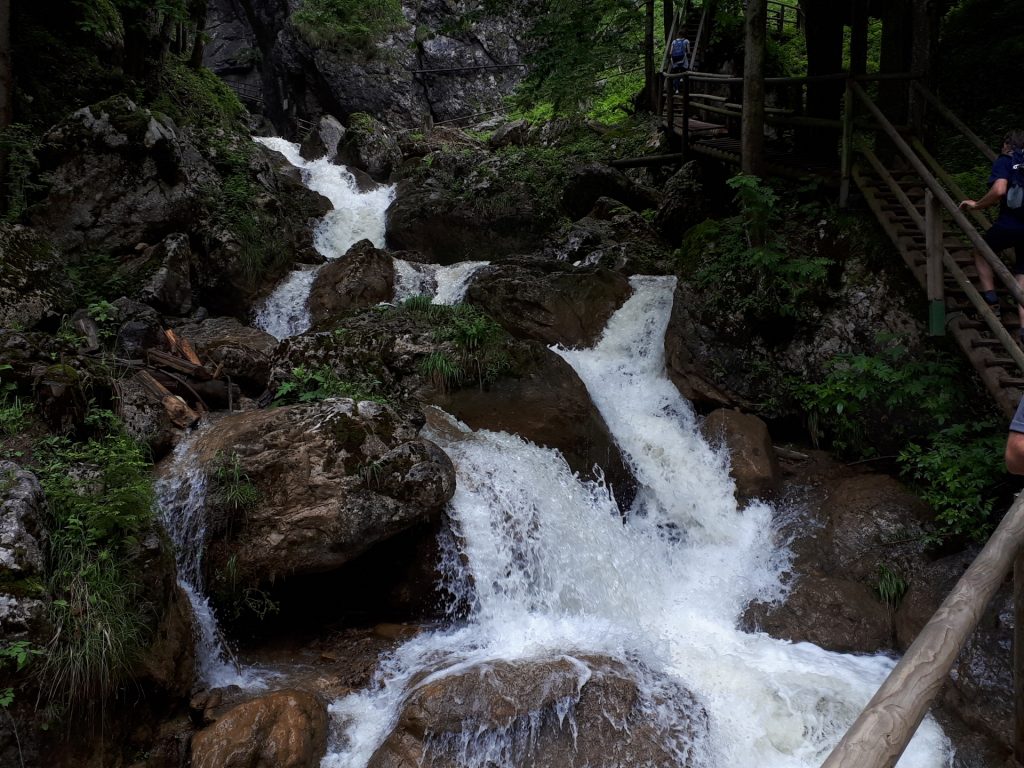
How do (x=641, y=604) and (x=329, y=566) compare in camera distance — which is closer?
(x=329, y=566)

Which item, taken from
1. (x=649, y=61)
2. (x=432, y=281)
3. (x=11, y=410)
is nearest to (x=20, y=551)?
(x=11, y=410)

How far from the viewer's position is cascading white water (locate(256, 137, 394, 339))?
11.5 meters

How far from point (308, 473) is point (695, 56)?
44.4 ft

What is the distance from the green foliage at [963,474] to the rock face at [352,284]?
28.0 ft

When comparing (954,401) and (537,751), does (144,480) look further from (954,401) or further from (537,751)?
(954,401)

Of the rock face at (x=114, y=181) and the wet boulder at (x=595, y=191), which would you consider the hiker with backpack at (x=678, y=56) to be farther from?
the rock face at (x=114, y=181)

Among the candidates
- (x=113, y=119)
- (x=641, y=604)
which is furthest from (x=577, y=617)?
(x=113, y=119)

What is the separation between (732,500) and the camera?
298 inches

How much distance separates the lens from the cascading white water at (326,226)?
37.9 feet

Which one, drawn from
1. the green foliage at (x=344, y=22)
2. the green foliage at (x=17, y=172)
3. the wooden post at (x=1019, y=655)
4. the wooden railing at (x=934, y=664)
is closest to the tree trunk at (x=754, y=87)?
the wooden post at (x=1019, y=655)

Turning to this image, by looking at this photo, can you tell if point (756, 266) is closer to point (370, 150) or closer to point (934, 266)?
point (934, 266)

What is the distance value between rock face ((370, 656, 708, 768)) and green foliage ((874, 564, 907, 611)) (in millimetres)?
2558

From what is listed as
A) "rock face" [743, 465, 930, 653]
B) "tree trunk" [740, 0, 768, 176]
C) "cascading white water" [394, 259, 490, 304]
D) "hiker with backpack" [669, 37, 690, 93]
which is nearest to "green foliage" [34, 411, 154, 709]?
"rock face" [743, 465, 930, 653]

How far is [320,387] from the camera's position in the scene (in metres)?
7.35
